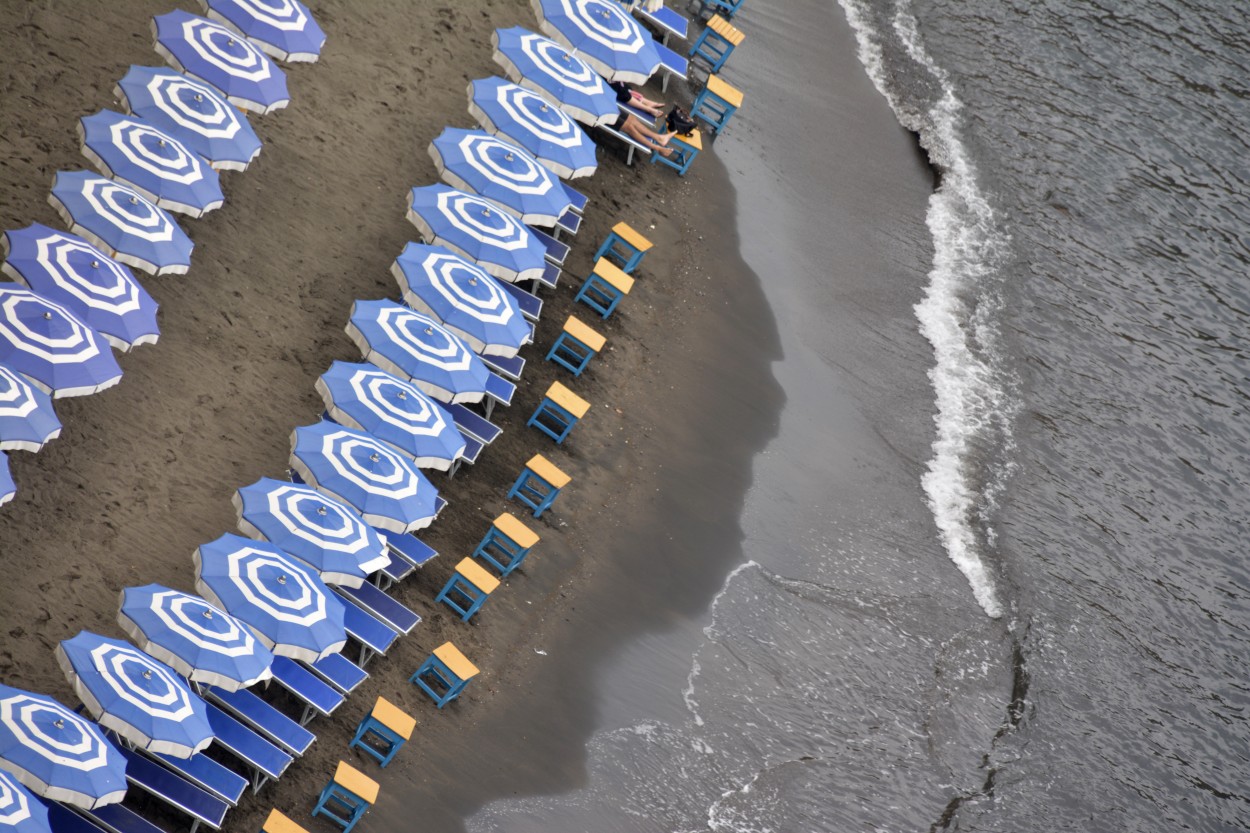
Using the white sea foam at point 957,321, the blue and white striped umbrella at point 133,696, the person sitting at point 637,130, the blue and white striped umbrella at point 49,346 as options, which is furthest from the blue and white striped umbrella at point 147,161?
the white sea foam at point 957,321

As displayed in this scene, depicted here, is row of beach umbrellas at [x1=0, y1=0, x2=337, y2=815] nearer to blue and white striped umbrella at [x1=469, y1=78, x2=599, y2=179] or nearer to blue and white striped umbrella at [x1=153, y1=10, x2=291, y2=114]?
blue and white striped umbrella at [x1=153, y1=10, x2=291, y2=114]

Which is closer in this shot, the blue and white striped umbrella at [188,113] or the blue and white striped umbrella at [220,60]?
the blue and white striped umbrella at [188,113]

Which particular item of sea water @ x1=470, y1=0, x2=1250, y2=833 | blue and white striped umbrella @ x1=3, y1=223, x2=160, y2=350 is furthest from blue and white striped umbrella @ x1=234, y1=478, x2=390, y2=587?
sea water @ x1=470, y1=0, x2=1250, y2=833

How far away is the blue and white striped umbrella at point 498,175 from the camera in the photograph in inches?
642

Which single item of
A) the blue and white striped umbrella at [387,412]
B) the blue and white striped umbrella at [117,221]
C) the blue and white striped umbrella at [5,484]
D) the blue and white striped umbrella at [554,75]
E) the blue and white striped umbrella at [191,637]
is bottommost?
the blue and white striped umbrella at [191,637]

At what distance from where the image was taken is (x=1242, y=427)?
20859 millimetres

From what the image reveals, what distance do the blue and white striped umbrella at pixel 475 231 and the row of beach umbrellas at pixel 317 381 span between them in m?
0.03

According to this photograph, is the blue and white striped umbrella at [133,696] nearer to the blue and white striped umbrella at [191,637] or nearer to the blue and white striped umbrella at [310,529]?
the blue and white striped umbrella at [191,637]

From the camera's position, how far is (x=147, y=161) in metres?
14.3

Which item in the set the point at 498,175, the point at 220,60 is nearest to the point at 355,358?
the point at 498,175

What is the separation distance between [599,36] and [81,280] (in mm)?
9093

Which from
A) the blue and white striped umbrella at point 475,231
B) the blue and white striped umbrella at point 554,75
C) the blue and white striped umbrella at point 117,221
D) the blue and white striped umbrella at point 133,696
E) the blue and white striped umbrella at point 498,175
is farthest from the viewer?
the blue and white striped umbrella at point 554,75

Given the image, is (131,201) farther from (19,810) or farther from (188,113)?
(19,810)

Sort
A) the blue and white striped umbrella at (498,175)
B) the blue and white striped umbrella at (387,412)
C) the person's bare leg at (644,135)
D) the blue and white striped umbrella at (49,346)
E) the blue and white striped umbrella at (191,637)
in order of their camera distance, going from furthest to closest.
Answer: the person's bare leg at (644,135)
the blue and white striped umbrella at (498,175)
the blue and white striped umbrella at (387,412)
the blue and white striped umbrella at (49,346)
the blue and white striped umbrella at (191,637)
